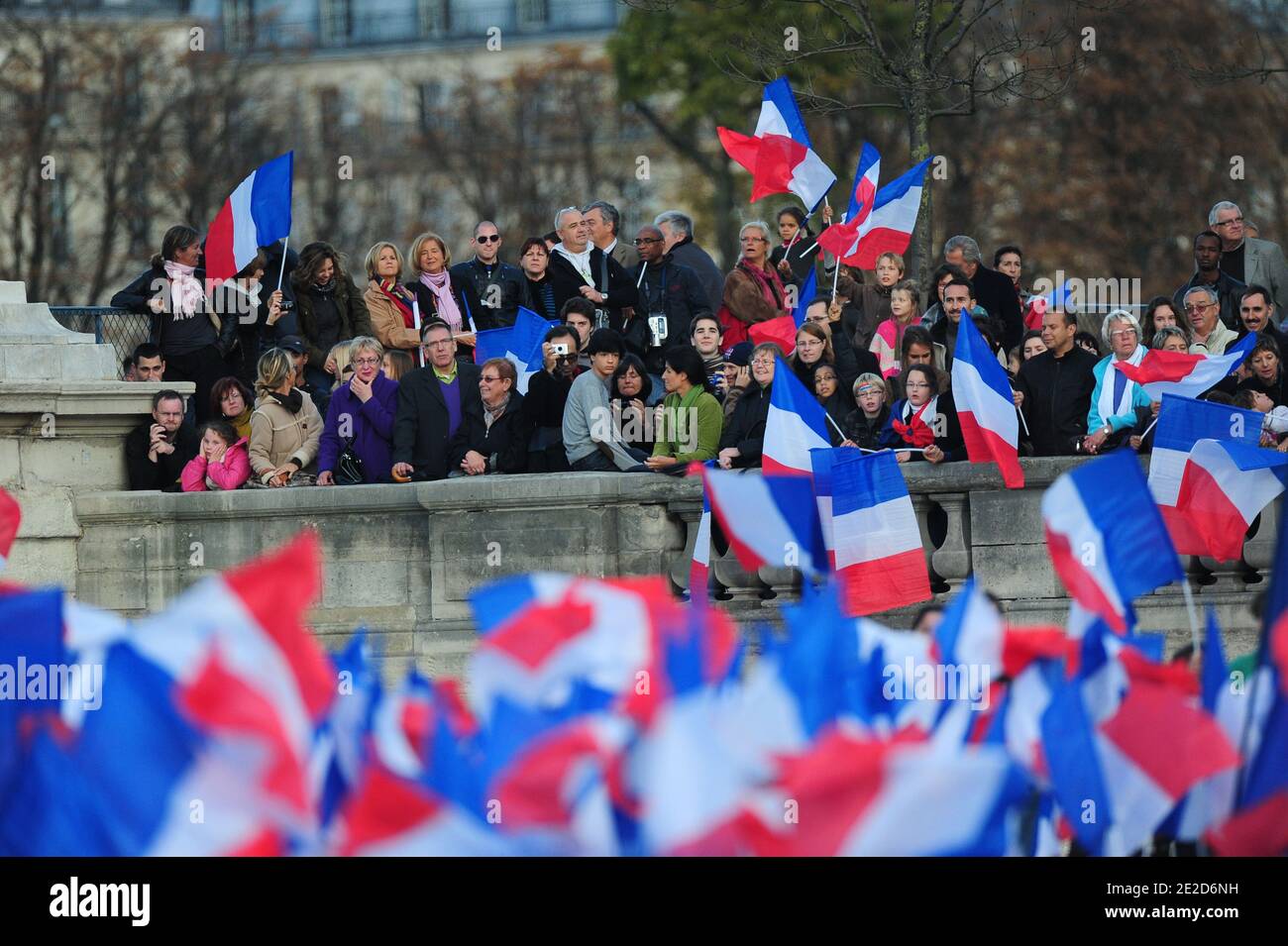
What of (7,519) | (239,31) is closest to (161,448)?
(7,519)

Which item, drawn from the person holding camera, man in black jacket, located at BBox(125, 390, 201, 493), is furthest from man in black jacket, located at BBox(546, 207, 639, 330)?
man in black jacket, located at BBox(125, 390, 201, 493)

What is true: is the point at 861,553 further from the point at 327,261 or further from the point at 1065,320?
the point at 327,261

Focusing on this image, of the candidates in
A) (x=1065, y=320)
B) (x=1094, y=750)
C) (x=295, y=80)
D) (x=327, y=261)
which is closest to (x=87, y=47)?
(x=295, y=80)

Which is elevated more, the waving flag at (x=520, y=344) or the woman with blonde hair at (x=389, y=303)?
the woman with blonde hair at (x=389, y=303)

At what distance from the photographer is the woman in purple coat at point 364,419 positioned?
15969 millimetres

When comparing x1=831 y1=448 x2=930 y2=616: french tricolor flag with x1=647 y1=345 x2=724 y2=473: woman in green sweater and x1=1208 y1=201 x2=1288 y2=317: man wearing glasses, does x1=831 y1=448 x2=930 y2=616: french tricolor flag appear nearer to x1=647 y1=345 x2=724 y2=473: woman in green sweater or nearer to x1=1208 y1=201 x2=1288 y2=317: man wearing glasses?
x1=647 y1=345 x2=724 y2=473: woman in green sweater

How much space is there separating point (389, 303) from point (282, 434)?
1746mm

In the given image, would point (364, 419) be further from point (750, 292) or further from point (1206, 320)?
point (1206, 320)

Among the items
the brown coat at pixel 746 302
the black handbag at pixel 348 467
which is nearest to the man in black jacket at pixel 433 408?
the black handbag at pixel 348 467

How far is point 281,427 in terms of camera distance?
1631 centimetres

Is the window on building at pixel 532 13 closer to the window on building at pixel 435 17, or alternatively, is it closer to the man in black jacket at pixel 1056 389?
the window on building at pixel 435 17

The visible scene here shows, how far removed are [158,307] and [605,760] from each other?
10.7m

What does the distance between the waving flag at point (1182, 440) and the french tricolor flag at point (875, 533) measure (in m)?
1.24

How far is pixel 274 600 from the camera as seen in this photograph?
7422mm
